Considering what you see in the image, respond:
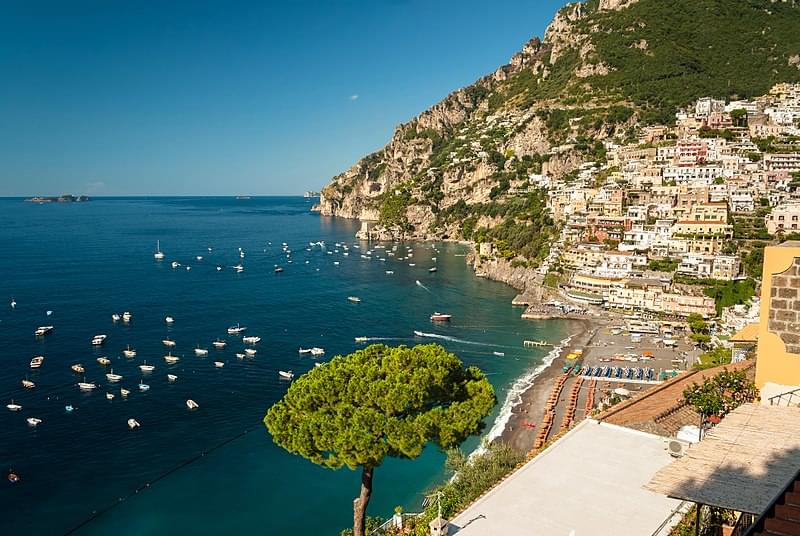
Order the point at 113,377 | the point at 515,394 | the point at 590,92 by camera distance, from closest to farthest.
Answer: the point at 515,394 < the point at 113,377 < the point at 590,92

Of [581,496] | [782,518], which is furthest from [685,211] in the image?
[782,518]

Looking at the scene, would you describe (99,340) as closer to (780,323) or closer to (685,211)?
(780,323)

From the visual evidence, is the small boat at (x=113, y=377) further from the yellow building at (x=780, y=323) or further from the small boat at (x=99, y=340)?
the yellow building at (x=780, y=323)

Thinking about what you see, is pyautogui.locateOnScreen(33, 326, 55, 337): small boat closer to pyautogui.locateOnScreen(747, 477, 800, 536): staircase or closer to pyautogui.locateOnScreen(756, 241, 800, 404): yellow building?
pyautogui.locateOnScreen(756, 241, 800, 404): yellow building

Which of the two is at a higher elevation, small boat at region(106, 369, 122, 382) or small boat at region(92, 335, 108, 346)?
small boat at region(92, 335, 108, 346)

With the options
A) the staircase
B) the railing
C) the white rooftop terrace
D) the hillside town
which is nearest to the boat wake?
the white rooftop terrace

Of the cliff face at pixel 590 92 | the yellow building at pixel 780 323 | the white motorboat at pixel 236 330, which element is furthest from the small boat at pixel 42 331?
the cliff face at pixel 590 92

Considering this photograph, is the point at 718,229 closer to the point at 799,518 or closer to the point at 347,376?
the point at 347,376
